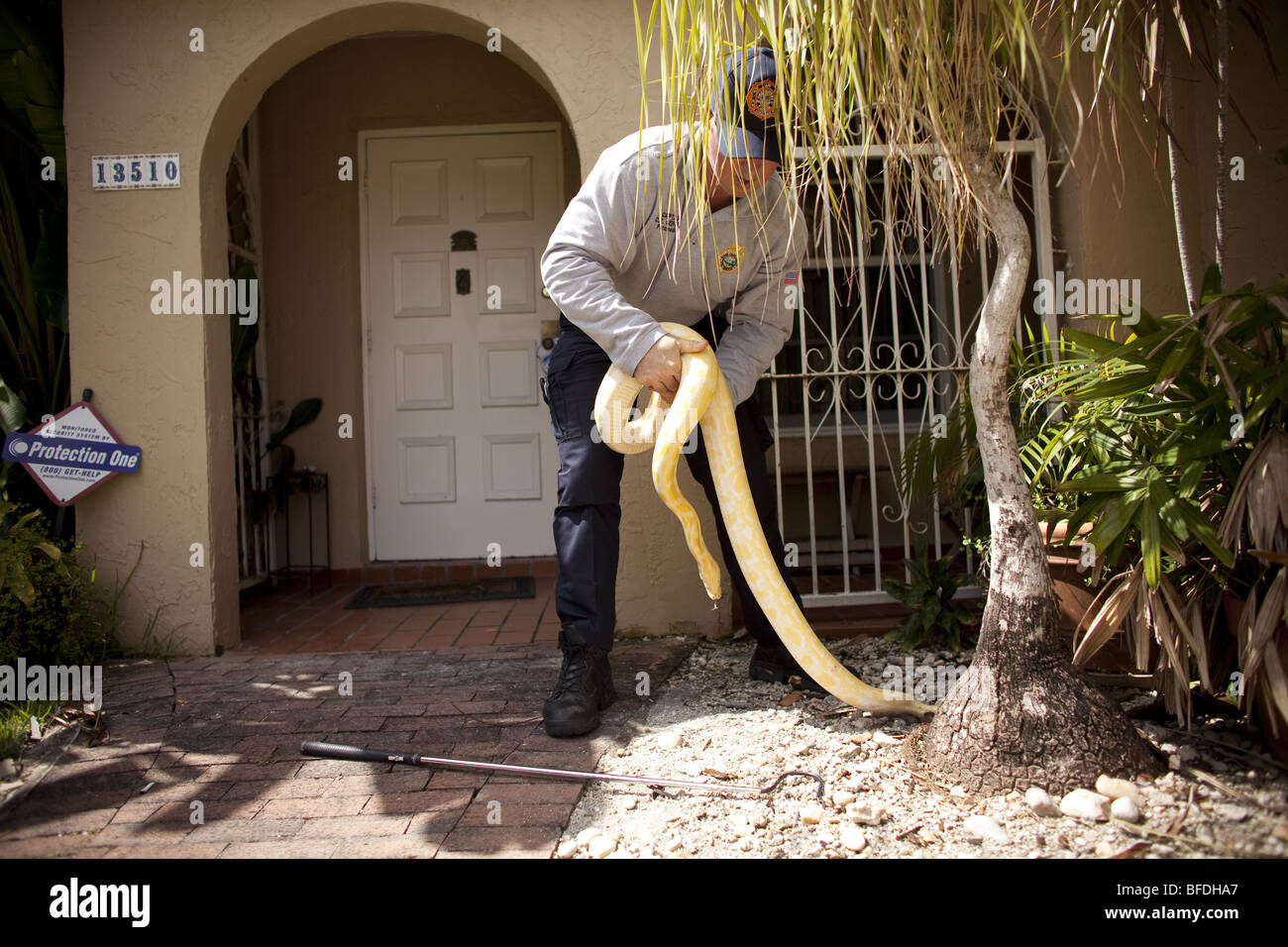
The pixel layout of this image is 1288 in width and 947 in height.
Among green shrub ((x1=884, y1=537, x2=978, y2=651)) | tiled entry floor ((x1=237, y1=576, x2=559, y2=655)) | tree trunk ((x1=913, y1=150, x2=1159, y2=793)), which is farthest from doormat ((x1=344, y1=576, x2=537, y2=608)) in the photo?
tree trunk ((x1=913, y1=150, x2=1159, y2=793))

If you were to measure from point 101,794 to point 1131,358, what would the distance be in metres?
3.00

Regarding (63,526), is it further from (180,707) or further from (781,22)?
(781,22)

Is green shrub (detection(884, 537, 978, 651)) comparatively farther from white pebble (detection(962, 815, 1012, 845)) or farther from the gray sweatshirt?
white pebble (detection(962, 815, 1012, 845))

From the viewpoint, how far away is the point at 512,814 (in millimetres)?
2082

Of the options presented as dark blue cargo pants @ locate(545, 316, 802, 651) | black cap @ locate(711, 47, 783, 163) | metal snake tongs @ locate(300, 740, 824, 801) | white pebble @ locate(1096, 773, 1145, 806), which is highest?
black cap @ locate(711, 47, 783, 163)

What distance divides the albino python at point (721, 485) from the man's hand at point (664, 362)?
0.06ft

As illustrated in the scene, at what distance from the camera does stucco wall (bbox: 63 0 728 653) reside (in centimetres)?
358

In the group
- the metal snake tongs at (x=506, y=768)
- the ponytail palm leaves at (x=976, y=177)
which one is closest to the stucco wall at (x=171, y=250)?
the metal snake tongs at (x=506, y=768)

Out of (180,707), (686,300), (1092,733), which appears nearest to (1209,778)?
(1092,733)

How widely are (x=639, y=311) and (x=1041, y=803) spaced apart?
160cm

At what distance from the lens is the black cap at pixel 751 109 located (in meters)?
2.21

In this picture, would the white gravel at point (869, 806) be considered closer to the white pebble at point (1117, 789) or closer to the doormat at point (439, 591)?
the white pebble at point (1117, 789)

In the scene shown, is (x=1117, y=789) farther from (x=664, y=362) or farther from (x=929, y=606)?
(x=664, y=362)

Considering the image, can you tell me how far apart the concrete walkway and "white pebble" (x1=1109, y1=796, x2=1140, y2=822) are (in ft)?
4.08
